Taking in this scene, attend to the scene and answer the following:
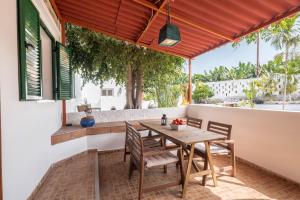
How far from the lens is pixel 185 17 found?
3.27 m

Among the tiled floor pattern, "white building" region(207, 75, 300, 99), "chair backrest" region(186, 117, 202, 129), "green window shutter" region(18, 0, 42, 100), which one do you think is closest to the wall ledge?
the tiled floor pattern

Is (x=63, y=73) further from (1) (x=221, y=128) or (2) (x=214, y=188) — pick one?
(2) (x=214, y=188)

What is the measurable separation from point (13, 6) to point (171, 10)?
218 centimetres

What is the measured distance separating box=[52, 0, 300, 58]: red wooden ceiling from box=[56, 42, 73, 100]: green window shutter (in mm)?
846

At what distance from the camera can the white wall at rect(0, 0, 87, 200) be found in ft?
5.13

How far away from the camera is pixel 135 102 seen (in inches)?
225

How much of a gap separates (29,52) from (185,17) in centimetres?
245

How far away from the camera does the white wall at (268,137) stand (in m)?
2.73

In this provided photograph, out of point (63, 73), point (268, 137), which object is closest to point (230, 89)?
point (268, 137)

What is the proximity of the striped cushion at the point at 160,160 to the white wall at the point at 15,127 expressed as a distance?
131cm

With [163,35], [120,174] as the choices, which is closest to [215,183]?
[120,174]

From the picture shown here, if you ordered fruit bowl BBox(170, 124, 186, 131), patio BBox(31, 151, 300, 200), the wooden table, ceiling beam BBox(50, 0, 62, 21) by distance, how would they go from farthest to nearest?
ceiling beam BBox(50, 0, 62, 21) < fruit bowl BBox(170, 124, 186, 131) < the wooden table < patio BBox(31, 151, 300, 200)

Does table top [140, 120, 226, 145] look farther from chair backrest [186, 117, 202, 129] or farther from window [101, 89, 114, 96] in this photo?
window [101, 89, 114, 96]

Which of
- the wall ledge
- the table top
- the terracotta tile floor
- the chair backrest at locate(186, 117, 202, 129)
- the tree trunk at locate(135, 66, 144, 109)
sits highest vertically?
the tree trunk at locate(135, 66, 144, 109)
